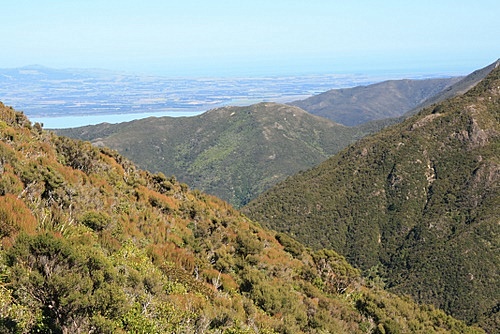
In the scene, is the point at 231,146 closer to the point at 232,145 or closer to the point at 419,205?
the point at 232,145

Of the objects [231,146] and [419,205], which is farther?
[231,146]

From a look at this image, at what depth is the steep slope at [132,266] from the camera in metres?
5.91

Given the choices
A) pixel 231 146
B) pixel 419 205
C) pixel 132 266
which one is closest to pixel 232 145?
pixel 231 146

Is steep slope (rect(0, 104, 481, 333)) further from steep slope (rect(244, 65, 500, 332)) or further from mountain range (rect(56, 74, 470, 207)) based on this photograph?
mountain range (rect(56, 74, 470, 207))

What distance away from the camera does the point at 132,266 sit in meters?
8.88

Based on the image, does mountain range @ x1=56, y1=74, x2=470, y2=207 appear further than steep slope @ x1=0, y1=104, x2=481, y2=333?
Yes

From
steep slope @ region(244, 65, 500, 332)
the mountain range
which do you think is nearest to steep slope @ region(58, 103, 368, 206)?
the mountain range

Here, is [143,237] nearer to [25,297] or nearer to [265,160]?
[25,297]

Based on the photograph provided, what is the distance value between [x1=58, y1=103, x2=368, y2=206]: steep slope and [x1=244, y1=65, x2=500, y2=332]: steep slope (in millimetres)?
52344

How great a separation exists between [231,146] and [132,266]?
561 feet

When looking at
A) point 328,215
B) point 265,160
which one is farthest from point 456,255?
point 265,160

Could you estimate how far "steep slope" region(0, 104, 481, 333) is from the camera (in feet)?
19.4

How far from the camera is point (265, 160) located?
158 meters

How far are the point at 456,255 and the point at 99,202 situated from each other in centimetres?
6310
